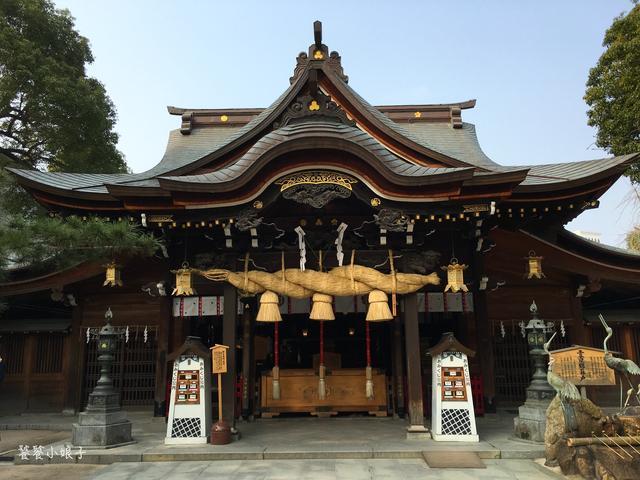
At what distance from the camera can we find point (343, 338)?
46.6 feet

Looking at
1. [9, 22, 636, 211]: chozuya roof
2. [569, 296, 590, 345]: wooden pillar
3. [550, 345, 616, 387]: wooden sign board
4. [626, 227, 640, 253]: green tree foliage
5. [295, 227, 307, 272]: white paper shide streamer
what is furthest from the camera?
[626, 227, 640, 253]: green tree foliage

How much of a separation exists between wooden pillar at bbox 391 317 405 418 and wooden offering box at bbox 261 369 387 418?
27cm

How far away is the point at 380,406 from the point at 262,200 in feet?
18.7

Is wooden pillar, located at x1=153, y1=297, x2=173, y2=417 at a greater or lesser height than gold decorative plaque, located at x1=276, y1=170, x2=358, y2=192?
lesser

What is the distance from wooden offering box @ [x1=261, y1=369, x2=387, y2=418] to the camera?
10648 millimetres

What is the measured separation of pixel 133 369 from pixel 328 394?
4990 mm

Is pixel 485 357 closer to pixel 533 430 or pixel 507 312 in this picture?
pixel 507 312

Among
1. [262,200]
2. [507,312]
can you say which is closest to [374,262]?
[262,200]

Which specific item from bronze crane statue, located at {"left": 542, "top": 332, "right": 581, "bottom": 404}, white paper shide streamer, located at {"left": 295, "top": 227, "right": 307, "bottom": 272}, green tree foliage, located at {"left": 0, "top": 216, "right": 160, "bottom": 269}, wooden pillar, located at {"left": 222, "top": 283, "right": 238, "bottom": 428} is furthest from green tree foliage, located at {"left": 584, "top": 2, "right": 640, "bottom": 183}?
green tree foliage, located at {"left": 0, "top": 216, "right": 160, "bottom": 269}

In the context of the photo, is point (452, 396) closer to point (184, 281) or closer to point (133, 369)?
point (184, 281)

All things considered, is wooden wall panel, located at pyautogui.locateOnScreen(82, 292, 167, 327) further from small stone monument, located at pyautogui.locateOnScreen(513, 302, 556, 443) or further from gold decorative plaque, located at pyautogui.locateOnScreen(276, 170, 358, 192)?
small stone monument, located at pyautogui.locateOnScreen(513, 302, 556, 443)

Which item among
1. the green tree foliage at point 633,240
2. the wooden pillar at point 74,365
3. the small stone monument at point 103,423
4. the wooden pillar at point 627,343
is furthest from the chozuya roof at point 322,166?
the green tree foliage at point 633,240

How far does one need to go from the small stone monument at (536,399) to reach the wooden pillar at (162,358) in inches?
292

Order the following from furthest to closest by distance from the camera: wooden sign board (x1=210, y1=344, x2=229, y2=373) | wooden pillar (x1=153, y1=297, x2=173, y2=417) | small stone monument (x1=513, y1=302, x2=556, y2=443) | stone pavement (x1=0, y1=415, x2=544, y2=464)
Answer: wooden pillar (x1=153, y1=297, x2=173, y2=417), wooden sign board (x1=210, y1=344, x2=229, y2=373), small stone monument (x1=513, y1=302, x2=556, y2=443), stone pavement (x1=0, y1=415, x2=544, y2=464)
